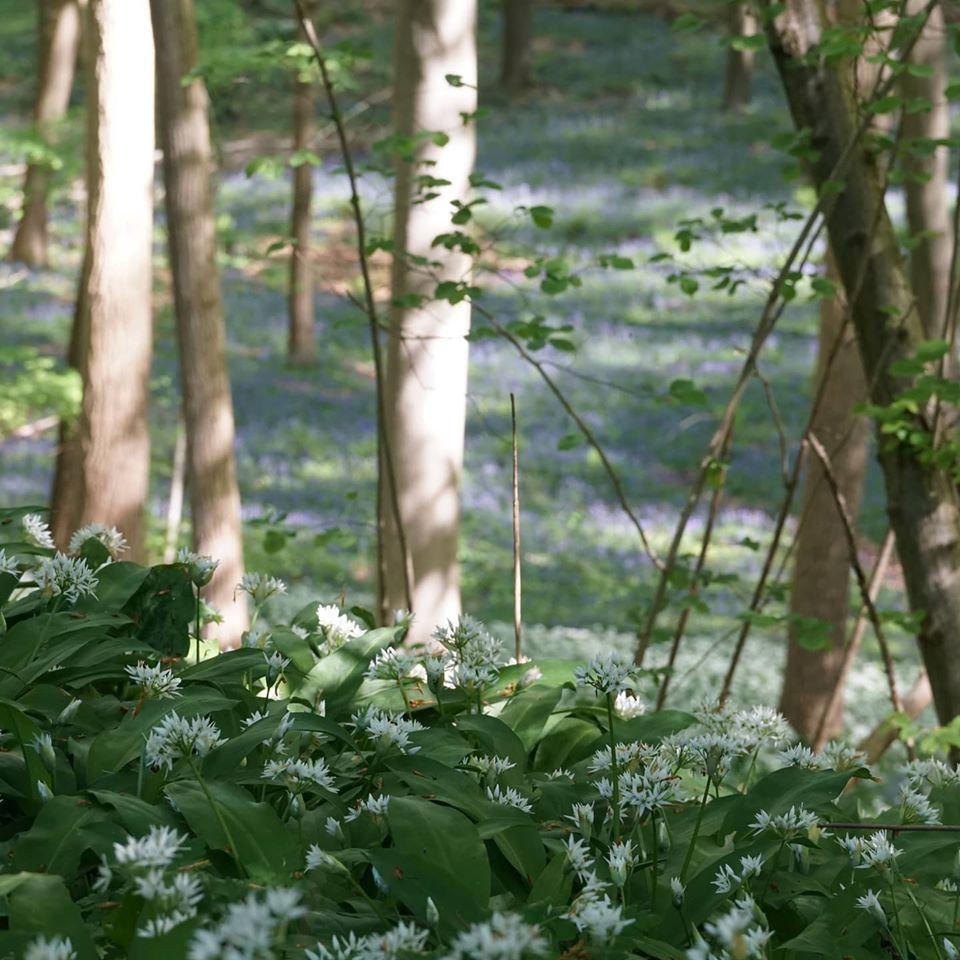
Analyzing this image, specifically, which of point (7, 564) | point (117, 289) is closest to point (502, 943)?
point (7, 564)

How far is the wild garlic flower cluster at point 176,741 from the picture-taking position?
122 centimetres

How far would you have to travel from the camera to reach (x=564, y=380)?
16859 millimetres

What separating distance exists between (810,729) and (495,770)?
498 cm

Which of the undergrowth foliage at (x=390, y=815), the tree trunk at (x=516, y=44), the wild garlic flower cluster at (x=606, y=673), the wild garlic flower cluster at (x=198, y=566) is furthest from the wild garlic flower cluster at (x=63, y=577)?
the tree trunk at (x=516, y=44)

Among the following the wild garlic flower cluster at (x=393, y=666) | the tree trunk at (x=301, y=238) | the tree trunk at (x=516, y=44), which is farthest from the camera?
the tree trunk at (x=516, y=44)

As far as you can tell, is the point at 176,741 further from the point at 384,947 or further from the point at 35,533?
the point at 35,533

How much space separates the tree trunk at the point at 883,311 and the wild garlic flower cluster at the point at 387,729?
1.99 m

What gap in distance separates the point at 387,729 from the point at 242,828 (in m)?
0.22

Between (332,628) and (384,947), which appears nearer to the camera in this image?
(384,947)

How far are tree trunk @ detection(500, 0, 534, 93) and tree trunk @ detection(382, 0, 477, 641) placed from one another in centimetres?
2411

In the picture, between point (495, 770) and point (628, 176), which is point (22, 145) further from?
point (628, 176)

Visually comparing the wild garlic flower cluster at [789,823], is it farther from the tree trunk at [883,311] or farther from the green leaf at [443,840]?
the tree trunk at [883,311]

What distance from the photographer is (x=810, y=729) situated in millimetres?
5984

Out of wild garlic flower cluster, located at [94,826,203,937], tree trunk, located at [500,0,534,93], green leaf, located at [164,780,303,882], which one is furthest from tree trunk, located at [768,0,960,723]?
tree trunk, located at [500,0,534,93]
